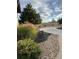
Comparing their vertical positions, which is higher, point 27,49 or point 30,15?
point 30,15

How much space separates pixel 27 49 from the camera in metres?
1.77

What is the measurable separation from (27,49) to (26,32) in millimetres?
160

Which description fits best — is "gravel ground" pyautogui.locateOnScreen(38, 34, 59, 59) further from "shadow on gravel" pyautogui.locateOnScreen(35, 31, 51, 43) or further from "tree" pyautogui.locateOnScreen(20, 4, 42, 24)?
"tree" pyautogui.locateOnScreen(20, 4, 42, 24)

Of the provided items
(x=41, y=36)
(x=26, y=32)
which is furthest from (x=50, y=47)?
(x=26, y=32)

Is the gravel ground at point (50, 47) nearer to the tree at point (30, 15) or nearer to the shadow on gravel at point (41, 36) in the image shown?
the shadow on gravel at point (41, 36)

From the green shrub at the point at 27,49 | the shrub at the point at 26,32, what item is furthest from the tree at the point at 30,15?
the green shrub at the point at 27,49

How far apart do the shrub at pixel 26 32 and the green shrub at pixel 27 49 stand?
0.13 ft

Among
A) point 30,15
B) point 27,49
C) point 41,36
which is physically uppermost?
point 30,15

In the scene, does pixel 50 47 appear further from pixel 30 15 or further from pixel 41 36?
pixel 30 15

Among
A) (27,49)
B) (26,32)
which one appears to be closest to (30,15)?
(26,32)

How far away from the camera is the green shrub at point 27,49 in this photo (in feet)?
5.77
